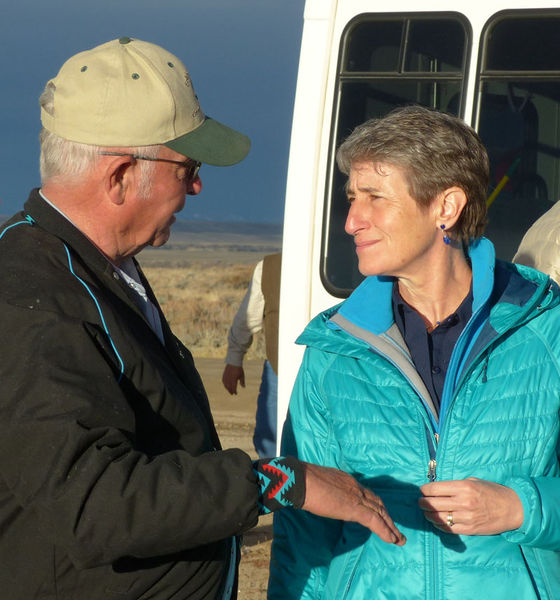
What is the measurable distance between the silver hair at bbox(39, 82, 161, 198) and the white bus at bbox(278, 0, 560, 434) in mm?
2984

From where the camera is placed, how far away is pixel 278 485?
79.2 inches

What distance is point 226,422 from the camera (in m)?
9.50

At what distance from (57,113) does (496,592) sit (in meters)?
1.46

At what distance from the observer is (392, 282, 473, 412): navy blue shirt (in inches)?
100

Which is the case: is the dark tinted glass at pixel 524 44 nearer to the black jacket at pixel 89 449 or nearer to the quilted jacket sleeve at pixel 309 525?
the quilted jacket sleeve at pixel 309 525

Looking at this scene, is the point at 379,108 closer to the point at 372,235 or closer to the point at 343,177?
the point at 343,177

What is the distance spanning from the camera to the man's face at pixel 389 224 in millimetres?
2635

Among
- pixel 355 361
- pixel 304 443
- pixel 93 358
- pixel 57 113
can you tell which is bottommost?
pixel 304 443

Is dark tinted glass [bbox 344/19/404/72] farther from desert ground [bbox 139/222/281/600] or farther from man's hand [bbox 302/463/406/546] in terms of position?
man's hand [bbox 302/463/406/546]

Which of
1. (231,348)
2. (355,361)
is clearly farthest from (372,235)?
(231,348)

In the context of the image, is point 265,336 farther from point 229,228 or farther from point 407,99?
point 229,228

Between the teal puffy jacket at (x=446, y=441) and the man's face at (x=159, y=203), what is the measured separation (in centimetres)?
51

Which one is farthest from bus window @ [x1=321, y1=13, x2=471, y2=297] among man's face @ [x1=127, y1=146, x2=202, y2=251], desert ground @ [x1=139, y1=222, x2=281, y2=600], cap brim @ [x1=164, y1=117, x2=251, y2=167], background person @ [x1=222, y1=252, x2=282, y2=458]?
man's face @ [x1=127, y1=146, x2=202, y2=251]

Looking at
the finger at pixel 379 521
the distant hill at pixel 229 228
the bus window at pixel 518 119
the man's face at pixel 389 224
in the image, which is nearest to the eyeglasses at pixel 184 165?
the man's face at pixel 389 224
